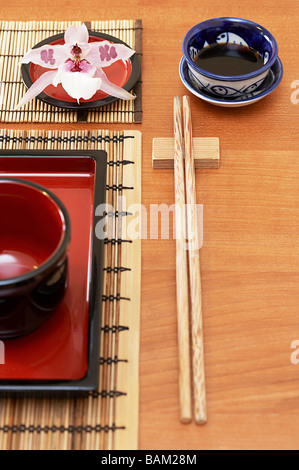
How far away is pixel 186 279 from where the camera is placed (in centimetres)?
67

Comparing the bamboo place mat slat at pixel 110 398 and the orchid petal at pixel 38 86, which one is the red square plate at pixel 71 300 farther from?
the orchid petal at pixel 38 86

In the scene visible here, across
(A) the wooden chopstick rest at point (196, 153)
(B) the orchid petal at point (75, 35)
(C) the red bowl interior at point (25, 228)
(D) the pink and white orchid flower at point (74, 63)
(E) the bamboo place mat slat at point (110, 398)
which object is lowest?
(E) the bamboo place mat slat at point (110, 398)

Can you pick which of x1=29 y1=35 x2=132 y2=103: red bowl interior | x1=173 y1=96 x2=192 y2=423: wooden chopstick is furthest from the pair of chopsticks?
x1=29 y1=35 x2=132 y2=103: red bowl interior

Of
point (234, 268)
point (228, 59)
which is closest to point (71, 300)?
point (234, 268)

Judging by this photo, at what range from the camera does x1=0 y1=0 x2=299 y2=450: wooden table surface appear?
594mm

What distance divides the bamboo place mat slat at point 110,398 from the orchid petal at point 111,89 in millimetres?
155

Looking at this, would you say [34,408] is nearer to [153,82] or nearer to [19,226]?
[19,226]

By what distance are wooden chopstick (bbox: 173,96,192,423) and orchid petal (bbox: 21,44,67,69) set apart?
192 mm

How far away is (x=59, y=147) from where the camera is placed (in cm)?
81

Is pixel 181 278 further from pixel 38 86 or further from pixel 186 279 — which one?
pixel 38 86

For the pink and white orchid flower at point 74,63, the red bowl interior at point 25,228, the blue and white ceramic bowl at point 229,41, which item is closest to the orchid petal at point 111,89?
the pink and white orchid flower at point 74,63

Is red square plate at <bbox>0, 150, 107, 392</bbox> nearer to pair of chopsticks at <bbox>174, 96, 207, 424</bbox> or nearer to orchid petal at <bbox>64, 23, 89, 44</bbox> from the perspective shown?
pair of chopsticks at <bbox>174, 96, 207, 424</bbox>

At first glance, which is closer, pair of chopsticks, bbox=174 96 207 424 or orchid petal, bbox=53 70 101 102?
pair of chopsticks, bbox=174 96 207 424

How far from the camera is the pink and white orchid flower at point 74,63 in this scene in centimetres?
83
